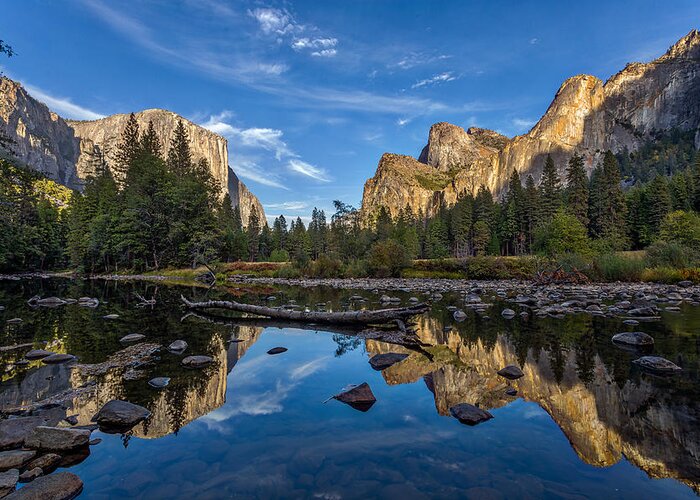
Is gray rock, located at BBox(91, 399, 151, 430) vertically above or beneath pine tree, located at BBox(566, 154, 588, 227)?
beneath

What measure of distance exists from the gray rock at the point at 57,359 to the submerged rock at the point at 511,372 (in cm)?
918

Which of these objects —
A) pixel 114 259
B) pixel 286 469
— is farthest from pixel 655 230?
pixel 114 259

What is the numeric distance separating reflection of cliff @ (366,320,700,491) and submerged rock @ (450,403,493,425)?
0.21 meters

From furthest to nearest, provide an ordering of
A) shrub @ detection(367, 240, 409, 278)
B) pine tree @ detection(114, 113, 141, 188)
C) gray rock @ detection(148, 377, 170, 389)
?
pine tree @ detection(114, 113, 141, 188)
shrub @ detection(367, 240, 409, 278)
gray rock @ detection(148, 377, 170, 389)

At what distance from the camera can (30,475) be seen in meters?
3.44

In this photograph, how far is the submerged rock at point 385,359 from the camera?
7.68 metres

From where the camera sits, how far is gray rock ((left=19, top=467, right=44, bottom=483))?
3408 mm

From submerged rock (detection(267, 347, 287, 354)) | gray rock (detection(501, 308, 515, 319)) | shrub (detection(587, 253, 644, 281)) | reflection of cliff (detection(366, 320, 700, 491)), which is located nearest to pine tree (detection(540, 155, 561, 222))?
shrub (detection(587, 253, 644, 281))

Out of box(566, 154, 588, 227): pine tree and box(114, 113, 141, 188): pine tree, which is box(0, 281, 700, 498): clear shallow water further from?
box(566, 154, 588, 227): pine tree

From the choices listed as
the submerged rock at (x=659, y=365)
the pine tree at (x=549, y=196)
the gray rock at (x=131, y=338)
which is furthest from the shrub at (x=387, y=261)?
the pine tree at (x=549, y=196)

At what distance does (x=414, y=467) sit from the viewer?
383 cm

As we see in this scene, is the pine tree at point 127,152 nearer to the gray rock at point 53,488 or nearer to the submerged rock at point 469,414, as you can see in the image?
the gray rock at point 53,488

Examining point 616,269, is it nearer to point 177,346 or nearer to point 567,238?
point 567,238

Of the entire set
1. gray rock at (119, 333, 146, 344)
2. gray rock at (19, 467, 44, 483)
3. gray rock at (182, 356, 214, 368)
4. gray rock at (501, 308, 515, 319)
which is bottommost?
gray rock at (501, 308, 515, 319)
